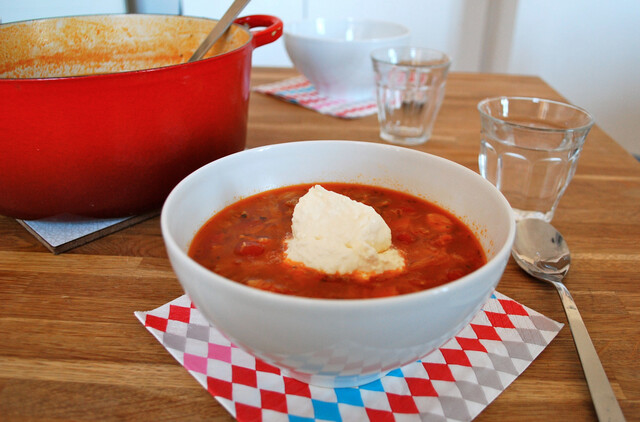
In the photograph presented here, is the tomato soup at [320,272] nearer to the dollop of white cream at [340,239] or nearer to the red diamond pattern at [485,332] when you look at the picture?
the dollop of white cream at [340,239]

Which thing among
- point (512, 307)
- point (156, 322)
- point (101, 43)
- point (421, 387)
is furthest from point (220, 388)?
point (101, 43)

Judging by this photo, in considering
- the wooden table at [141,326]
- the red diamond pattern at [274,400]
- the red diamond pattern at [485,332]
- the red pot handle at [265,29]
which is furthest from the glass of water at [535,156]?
the red diamond pattern at [274,400]

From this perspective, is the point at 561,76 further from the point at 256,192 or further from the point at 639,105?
the point at 256,192

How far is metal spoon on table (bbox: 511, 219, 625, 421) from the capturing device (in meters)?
0.78

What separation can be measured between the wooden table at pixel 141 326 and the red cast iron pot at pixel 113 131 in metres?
0.12

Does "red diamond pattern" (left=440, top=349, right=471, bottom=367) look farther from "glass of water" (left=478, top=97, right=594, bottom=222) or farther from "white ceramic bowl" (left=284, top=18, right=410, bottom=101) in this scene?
"white ceramic bowl" (left=284, top=18, right=410, bottom=101)

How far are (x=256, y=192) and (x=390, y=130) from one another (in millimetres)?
918

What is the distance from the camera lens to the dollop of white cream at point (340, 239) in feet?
2.82

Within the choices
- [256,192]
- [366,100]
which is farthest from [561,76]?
[256,192]

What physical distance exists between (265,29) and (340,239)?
83 centimetres

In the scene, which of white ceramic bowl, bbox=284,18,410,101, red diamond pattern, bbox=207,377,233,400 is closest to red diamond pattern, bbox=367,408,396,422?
red diamond pattern, bbox=207,377,233,400

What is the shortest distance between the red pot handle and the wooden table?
0.58 metres

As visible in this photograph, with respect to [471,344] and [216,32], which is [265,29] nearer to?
[216,32]

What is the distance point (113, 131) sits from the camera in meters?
1.09
